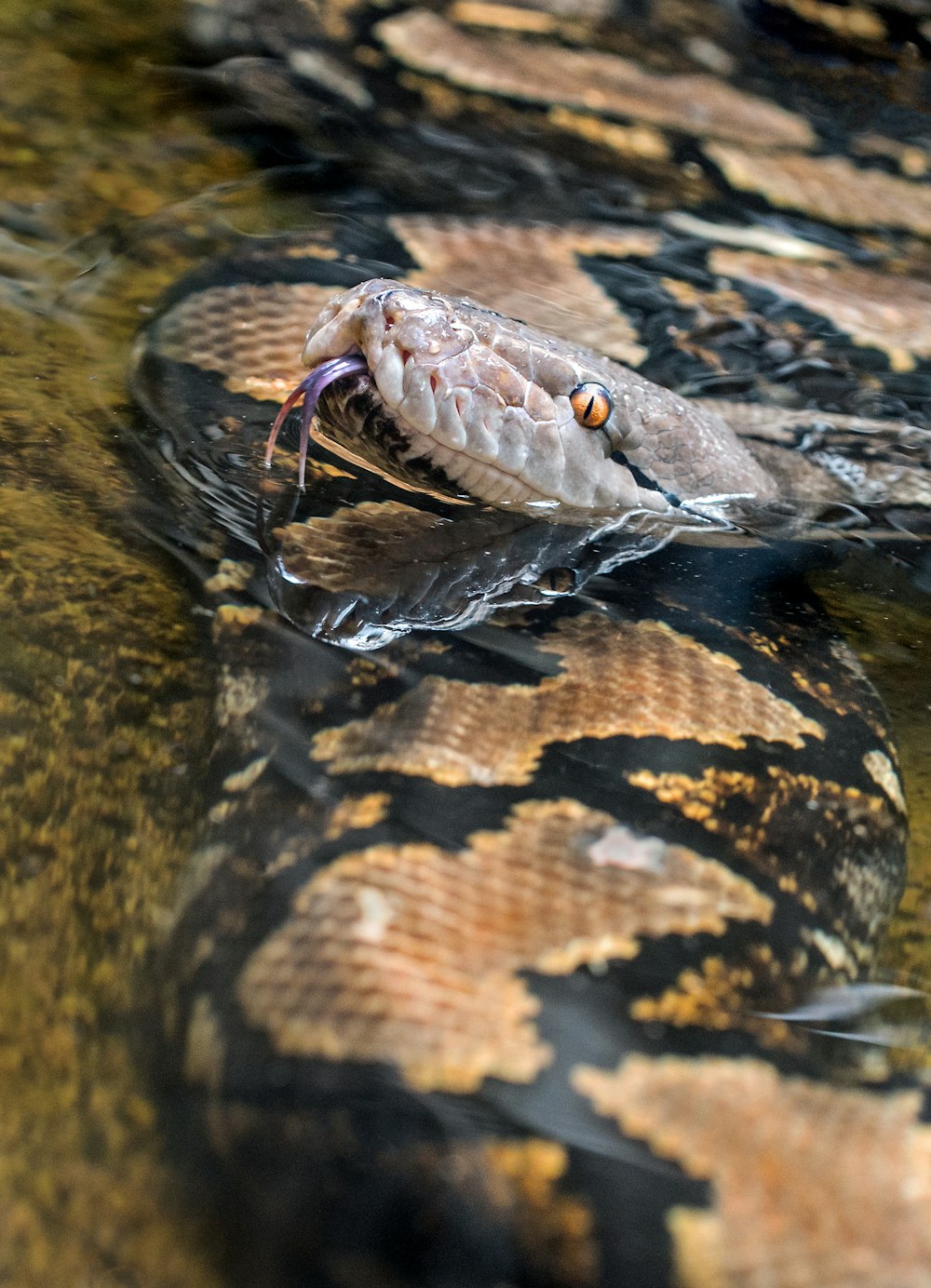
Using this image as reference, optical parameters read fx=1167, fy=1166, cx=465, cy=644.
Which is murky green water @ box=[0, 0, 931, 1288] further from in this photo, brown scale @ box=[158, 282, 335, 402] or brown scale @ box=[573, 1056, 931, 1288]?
brown scale @ box=[573, 1056, 931, 1288]

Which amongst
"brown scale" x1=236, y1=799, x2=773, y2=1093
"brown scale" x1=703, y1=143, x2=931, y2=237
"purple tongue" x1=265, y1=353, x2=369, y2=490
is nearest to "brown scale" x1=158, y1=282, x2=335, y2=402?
"purple tongue" x1=265, y1=353, x2=369, y2=490

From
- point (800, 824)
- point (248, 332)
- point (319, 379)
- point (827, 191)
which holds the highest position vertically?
point (827, 191)

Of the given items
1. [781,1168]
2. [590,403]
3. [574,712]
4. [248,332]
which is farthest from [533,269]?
[781,1168]

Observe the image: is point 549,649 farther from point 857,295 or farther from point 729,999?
point 857,295

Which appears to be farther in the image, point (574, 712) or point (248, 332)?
point (248, 332)

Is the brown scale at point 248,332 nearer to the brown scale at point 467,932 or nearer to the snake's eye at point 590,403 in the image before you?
the snake's eye at point 590,403

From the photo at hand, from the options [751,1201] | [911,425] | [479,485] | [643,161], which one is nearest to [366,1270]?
[751,1201]

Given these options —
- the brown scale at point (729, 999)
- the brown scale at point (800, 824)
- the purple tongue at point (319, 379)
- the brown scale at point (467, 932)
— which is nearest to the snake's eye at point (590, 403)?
the purple tongue at point (319, 379)

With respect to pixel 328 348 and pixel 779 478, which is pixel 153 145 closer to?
pixel 328 348
